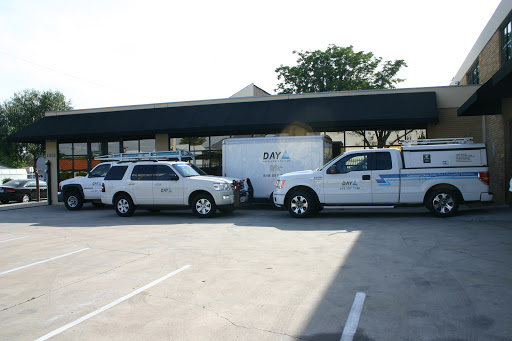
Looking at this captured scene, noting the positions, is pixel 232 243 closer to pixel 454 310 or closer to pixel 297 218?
pixel 297 218

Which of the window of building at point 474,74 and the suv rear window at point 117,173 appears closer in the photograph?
the suv rear window at point 117,173

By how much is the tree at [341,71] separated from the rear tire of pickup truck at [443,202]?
77.4ft

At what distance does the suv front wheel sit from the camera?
14289 mm

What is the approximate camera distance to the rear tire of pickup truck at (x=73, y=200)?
17.9 meters

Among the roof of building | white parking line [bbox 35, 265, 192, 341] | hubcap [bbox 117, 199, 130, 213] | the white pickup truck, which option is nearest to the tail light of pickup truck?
the white pickup truck

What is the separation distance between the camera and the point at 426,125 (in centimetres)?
1852

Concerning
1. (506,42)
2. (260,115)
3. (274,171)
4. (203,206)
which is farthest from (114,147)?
(506,42)

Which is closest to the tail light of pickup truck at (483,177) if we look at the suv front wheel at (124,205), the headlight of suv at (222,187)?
the headlight of suv at (222,187)

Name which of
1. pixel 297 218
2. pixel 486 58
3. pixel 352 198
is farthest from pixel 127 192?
pixel 486 58

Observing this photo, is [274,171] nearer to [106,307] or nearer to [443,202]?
[443,202]

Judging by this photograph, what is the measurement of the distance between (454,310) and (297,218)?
26.8ft

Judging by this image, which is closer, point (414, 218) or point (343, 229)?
point (343, 229)

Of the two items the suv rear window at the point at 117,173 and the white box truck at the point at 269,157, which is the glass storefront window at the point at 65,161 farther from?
the white box truck at the point at 269,157

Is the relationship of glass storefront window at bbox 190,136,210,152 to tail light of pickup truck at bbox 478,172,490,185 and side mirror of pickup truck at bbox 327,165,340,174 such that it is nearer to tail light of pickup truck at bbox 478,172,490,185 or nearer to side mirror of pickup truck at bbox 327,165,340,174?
side mirror of pickup truck at bbox 327,165,340,174
